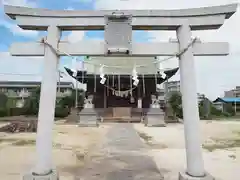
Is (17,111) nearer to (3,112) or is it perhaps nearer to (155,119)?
(3,112)

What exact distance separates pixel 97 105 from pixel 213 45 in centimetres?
2090

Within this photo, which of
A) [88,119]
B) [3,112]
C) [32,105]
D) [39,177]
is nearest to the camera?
[39,177]

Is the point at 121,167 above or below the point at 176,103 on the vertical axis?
below

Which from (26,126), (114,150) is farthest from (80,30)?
(26,126)

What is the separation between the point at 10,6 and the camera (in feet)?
13.4

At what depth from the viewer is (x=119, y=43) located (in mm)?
4031

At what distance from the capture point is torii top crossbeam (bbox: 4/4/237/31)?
13.4ft

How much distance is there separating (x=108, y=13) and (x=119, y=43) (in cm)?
60

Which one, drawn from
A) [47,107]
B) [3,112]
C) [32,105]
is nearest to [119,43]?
[47,107]

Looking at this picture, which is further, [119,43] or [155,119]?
[155,119]

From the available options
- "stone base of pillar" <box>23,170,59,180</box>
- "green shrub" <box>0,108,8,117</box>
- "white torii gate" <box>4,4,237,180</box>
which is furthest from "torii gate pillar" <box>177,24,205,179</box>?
"green shrub" <box>0,108,8,117</box>

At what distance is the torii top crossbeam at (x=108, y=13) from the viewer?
407 centimetres

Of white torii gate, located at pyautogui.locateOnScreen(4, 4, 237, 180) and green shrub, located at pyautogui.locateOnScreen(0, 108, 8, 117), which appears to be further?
green shrub, located at pyautogui.locateOnScreen(0, 108, 8, 117)

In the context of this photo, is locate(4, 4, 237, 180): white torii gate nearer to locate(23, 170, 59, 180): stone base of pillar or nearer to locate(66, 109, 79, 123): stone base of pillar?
locate(23, 170, 59, 180): stone base of pillar
